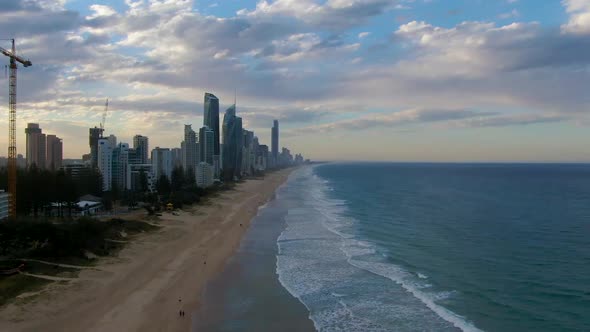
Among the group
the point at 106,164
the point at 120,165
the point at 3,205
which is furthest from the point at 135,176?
the point at 3,205

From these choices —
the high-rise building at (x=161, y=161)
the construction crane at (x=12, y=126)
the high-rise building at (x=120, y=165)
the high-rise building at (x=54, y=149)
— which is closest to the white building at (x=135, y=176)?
the high-rise building at (x=120, y=165)

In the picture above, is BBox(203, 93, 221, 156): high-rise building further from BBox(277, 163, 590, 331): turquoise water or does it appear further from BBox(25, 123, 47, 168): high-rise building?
BBox(277, 163, 590, 331): turquoise water

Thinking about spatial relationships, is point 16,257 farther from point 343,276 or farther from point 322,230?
point 322,230

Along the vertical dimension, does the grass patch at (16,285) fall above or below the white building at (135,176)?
below

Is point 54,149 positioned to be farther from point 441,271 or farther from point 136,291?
point 441,271

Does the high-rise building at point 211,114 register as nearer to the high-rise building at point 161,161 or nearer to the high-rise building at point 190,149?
the high-rise building at point 190,149

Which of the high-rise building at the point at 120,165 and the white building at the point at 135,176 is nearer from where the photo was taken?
the white building at the point at 135,176

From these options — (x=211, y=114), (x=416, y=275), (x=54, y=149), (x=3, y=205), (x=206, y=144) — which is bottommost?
(x=416, y=275)

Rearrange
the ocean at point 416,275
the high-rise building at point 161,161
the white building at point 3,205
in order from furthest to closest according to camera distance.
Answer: the high-rise building at point 161,161 < the white building at point 3,205 < the ocean at point 416,275
